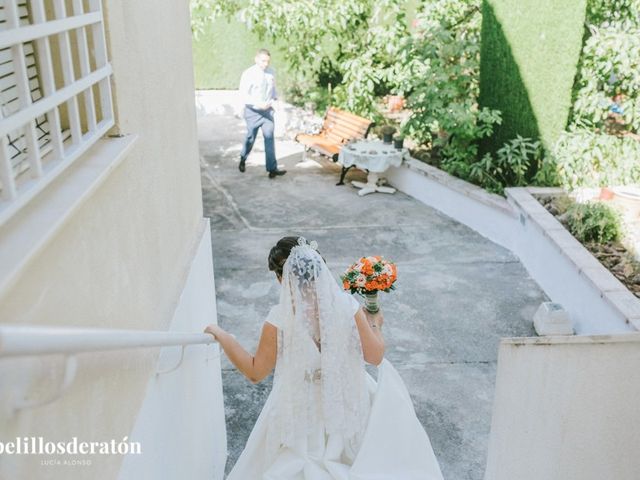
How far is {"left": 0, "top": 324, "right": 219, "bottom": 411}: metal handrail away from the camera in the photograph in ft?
3.06

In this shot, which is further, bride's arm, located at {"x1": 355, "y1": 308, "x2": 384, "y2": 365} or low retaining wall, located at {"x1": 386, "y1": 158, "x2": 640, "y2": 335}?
low retaining wall, located at {"x1": 386, "y1": 158, "x2": 640, "y2": 335}

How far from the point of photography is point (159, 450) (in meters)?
2.43

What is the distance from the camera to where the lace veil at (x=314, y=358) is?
8.75ft

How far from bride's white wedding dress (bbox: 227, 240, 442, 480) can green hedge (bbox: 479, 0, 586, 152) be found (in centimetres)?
582

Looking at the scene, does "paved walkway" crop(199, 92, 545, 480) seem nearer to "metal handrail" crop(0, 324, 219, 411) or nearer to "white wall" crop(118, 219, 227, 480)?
"white wall" crop(118, 219, 227, 480)

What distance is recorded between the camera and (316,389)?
284 centimetres

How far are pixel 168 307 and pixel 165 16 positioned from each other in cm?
132

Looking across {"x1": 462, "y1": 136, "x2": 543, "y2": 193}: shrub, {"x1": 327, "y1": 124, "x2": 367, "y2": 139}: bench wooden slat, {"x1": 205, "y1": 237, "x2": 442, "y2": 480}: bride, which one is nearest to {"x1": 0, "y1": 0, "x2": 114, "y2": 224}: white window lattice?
{"x1": 205, "y1": 237, "x2": 442, "y2": 480}: bride

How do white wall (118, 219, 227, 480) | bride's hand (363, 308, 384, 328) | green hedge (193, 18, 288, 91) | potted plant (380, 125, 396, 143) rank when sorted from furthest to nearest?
green hedge (193, 18, 288, 91), potted plant (380, 125, 396, 143), bride's hand (363, 308, 384, 328), white wall (118, 219, 227, 480)

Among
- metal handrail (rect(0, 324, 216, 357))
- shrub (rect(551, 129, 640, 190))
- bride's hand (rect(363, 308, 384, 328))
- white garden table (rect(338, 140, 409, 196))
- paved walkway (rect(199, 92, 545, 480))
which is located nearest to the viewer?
metal handrail (rect(0, 324, 216, 357))

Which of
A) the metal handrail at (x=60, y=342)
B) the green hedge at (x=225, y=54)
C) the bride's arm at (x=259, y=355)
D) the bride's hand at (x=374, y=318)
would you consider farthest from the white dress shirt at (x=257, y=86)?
the metal handrail at (x=60, y=342)

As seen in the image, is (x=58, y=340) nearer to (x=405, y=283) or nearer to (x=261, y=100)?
(x=405, y=283)

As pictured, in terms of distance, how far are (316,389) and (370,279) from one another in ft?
2.45

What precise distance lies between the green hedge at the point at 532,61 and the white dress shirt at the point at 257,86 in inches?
128
